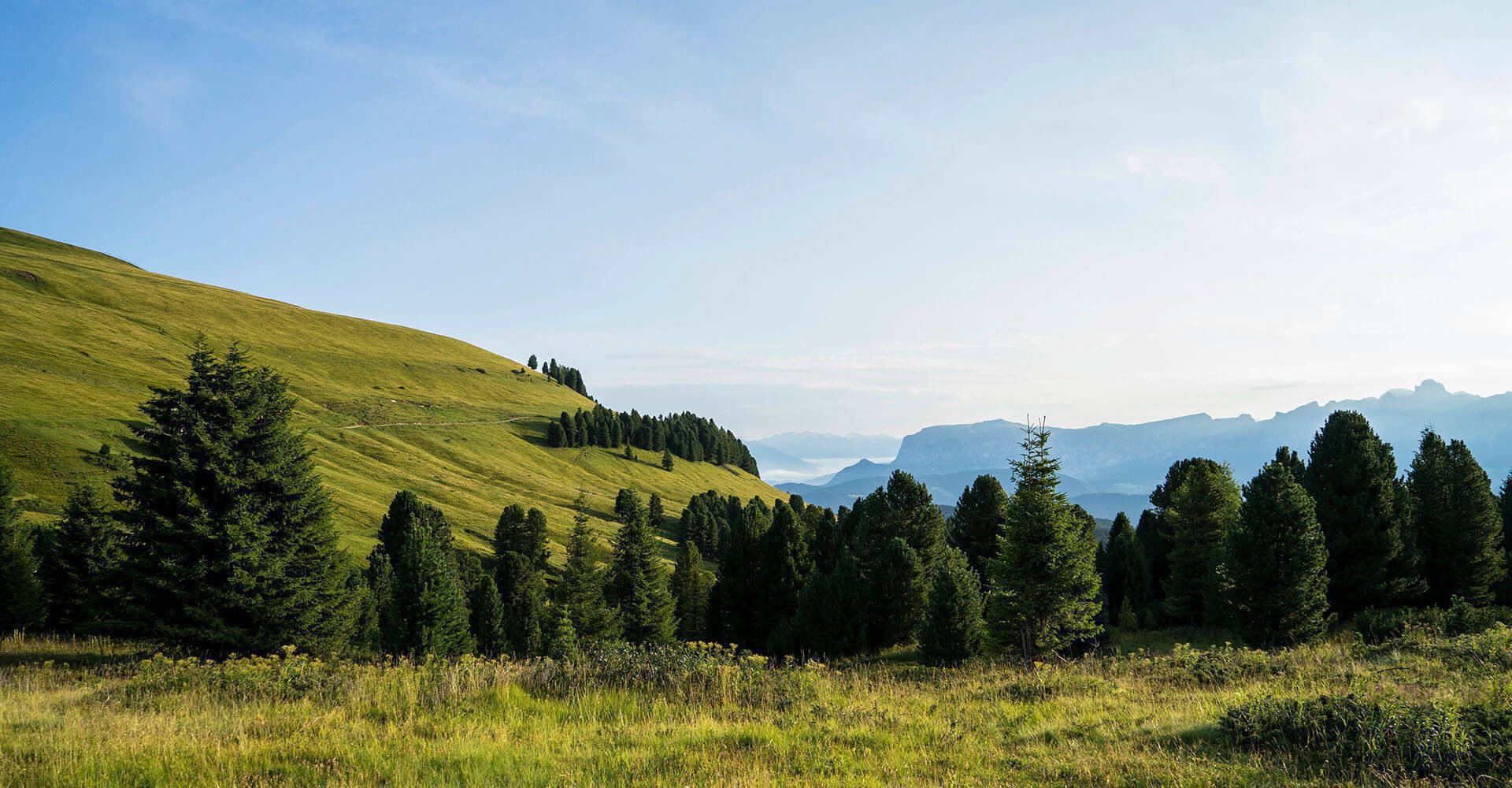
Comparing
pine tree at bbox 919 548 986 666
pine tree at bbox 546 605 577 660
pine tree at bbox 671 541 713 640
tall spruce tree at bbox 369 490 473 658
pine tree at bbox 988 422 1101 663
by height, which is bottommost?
pine tree at bbox 671 541 713 640

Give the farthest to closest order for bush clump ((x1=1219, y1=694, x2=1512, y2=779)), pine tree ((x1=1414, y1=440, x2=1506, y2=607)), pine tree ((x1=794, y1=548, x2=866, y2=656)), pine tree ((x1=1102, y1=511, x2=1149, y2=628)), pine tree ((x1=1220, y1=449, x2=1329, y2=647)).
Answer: pine tree ((x1=1102, y1=511, x2=1149, y2=628)) → pine tree ((x1=794, y1=548, x2=866, y2=656)) → pine tree ((x1=1414, y1=440, x2=1506, y2=607)) → pine tree ((x1=1220, y1=449, x2=1329, y2=647)) → bush clump ((x1=1219, y1=694, x2=1512, y2=779))

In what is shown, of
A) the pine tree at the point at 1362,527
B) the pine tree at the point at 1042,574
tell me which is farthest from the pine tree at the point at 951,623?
the pine tree at the point at 1362,527

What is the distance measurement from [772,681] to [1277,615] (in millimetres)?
32228

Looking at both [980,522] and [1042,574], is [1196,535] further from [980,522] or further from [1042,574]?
[1042,574]

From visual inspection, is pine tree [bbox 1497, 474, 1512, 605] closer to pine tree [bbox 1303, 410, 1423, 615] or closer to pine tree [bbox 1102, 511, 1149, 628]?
pine tree [bbox 1303, 410, 1423, 615]

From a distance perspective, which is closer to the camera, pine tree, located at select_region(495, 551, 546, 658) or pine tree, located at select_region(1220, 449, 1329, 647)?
pine tree, located at select_region(1220, 449, 1329, 647)

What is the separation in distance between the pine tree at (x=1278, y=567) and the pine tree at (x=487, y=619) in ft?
160

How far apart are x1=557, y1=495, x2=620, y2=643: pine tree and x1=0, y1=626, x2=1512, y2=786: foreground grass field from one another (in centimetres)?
3784

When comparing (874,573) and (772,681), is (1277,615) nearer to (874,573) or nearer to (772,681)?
(874,573)

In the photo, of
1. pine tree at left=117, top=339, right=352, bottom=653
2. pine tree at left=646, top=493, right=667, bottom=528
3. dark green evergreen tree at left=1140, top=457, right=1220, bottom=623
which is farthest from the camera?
pine tree at left=646, top=493, right=667, bottom=528

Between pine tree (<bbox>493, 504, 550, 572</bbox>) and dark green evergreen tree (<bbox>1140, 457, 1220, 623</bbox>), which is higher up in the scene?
dark green evergreen tree (<bbox>1140, 457, 1220, 623</bbox>)

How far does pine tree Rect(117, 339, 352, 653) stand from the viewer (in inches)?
963

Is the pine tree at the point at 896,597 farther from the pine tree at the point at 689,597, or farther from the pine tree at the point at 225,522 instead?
the pine tree at the point at 225,522

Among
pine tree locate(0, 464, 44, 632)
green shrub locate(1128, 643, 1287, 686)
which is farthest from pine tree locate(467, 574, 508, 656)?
green shrub locate(1128, 643, 1287, 686)
